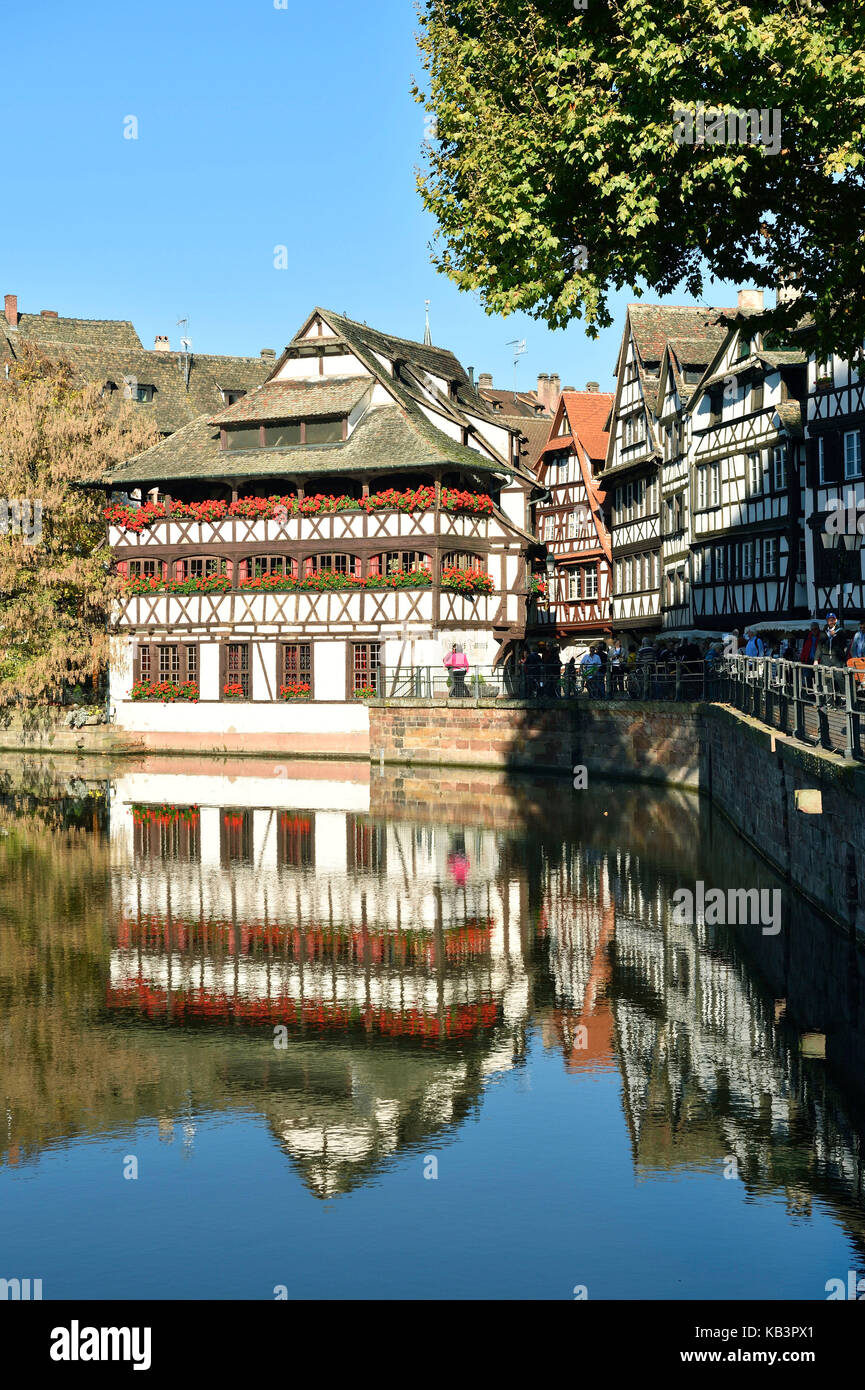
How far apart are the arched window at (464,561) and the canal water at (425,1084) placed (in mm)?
26537

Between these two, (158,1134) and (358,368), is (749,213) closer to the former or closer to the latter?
(158,1134)

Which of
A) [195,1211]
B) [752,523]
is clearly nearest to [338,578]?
[752,523]

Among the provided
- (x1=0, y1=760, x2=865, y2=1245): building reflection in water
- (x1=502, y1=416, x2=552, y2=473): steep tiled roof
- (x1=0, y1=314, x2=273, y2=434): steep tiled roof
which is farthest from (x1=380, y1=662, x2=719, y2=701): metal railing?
(x1=0, y1=314, x2=273, y2=434): steep tiled roof

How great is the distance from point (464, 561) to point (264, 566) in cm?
690

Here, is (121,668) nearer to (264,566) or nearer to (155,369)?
(264,566)

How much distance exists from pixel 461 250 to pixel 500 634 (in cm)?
3152

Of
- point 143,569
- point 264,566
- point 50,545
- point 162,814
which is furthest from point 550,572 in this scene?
point 162,814

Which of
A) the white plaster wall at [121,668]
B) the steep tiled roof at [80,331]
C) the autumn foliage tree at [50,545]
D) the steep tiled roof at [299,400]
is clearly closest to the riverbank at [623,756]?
the white plaster wall at [121,668]

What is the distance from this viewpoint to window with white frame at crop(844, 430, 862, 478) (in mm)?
39094

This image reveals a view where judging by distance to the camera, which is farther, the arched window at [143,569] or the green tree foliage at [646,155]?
the arched window at [143,569]

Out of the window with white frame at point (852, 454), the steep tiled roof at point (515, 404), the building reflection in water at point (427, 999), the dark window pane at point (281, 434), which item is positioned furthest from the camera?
the steep tiled roof at point (515, 404)

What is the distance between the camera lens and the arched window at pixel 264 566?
51.8 meters

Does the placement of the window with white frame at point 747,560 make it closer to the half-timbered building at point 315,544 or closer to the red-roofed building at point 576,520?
the half-timbered building at point 315,544

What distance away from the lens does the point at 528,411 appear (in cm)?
8000
